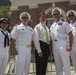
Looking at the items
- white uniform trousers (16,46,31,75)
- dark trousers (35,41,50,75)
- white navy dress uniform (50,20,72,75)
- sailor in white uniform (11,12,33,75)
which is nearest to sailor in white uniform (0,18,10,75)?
sailor in white uniform (11,12,33,75)

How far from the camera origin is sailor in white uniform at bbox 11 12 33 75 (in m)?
5.80

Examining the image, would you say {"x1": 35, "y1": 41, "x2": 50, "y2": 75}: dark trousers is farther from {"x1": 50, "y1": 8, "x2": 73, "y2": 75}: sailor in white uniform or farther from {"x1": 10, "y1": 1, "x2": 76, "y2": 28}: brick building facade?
{"x1": 10, "y1": 1, "x2": 76, "y2": 28}: brick building facade

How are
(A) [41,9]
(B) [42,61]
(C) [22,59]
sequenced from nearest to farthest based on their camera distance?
1. (C) [22,59]
2. (B) [42,61]
3. (A) [41,9]

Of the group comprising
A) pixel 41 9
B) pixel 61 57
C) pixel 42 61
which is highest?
pixel 41 9

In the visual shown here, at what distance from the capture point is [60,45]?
5832 millimetres

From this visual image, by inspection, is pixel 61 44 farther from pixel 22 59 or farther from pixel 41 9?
pixel 41 9

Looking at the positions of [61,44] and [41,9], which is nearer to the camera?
[61,44]

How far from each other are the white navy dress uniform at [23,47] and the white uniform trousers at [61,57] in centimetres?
78

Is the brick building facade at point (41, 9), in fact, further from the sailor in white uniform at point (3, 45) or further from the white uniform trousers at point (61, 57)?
the white uniform trousers at point (61, 57)

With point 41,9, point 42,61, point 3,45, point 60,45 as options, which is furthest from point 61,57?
point 41,9

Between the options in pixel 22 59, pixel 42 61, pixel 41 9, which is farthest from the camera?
pixel 41 9

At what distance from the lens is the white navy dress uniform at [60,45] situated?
5781 millimetres

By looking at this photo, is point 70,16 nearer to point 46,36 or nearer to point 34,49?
point 46,36

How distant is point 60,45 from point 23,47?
106 cm
